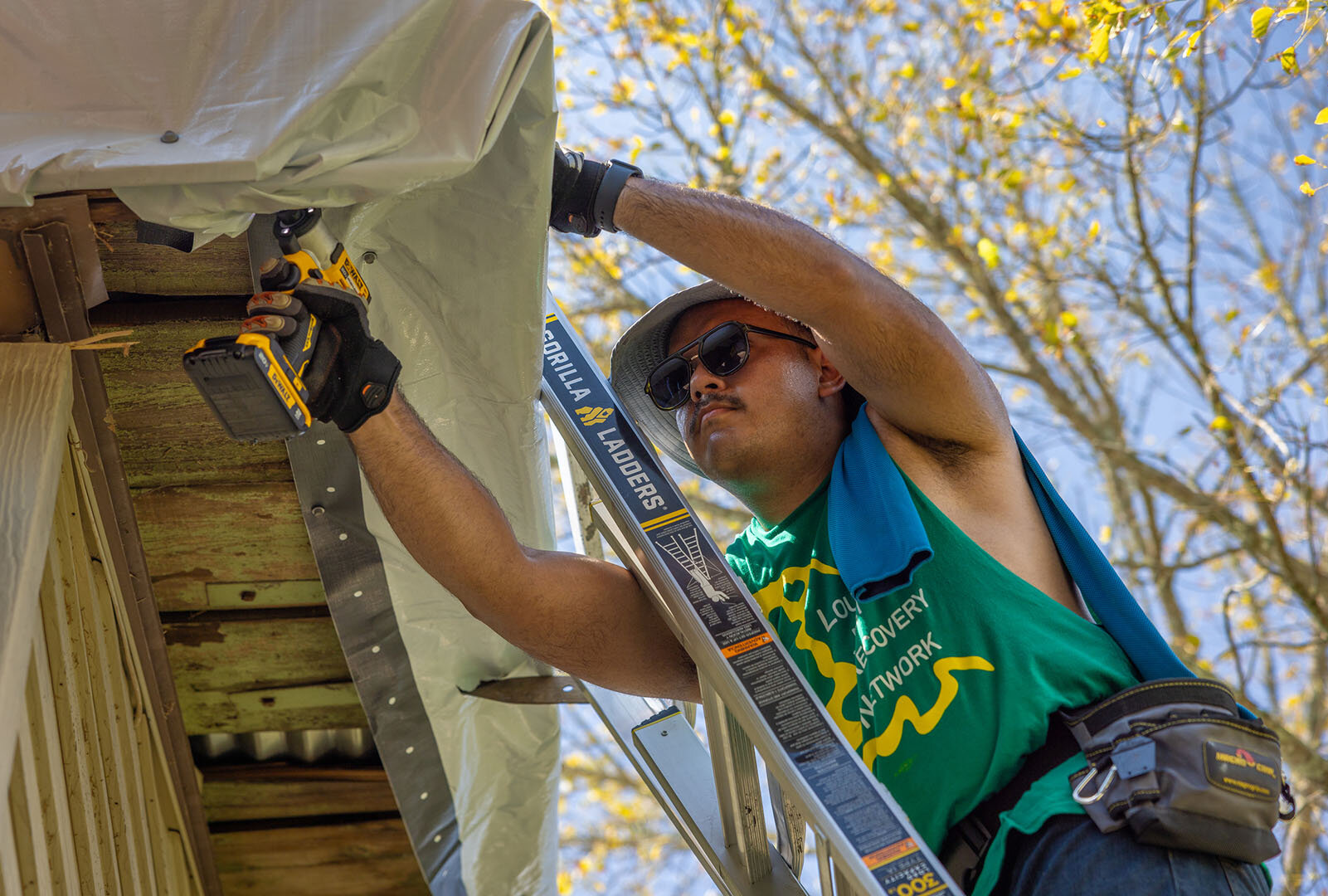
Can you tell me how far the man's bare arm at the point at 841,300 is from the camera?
97.6 inches

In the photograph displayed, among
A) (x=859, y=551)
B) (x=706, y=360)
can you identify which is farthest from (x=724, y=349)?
(x=859, y=551)

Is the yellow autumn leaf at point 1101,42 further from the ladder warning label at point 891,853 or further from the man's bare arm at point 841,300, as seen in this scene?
the ladder warning label at point 891,853

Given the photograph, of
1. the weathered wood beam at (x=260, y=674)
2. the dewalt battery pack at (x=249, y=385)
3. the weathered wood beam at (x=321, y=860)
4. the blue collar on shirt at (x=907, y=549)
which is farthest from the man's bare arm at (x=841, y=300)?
the weathered wood beam at (x=321, y=860)

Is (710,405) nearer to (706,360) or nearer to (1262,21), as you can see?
(706,360)

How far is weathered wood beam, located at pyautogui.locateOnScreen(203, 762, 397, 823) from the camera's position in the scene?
122 inches

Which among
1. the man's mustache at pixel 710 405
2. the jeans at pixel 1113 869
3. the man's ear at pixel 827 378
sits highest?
the man's mustache at pixel 710 405

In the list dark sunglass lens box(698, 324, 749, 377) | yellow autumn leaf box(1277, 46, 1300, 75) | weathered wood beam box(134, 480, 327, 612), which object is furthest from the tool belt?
yellow autumn leaf box(1277, 46, 1300, 75)

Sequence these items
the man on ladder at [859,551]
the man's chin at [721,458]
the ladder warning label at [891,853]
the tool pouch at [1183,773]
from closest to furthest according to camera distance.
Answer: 1. the ladder warning label at [891,853]
2. the tool pouch at [1183,773]
3. the man on ladder at [859,551]
4. the man's chin at [721,458]

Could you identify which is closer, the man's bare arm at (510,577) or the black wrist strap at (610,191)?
the man's bare arm at (510,577)

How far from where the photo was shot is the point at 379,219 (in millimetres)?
2189

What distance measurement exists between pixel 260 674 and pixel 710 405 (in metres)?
1.33

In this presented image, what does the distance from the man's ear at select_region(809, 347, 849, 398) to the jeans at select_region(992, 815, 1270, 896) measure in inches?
51.8

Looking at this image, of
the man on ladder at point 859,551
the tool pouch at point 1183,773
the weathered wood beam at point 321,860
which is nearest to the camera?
the tool pouch at point 1183,773

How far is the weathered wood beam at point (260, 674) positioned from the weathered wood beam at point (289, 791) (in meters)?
0.16
